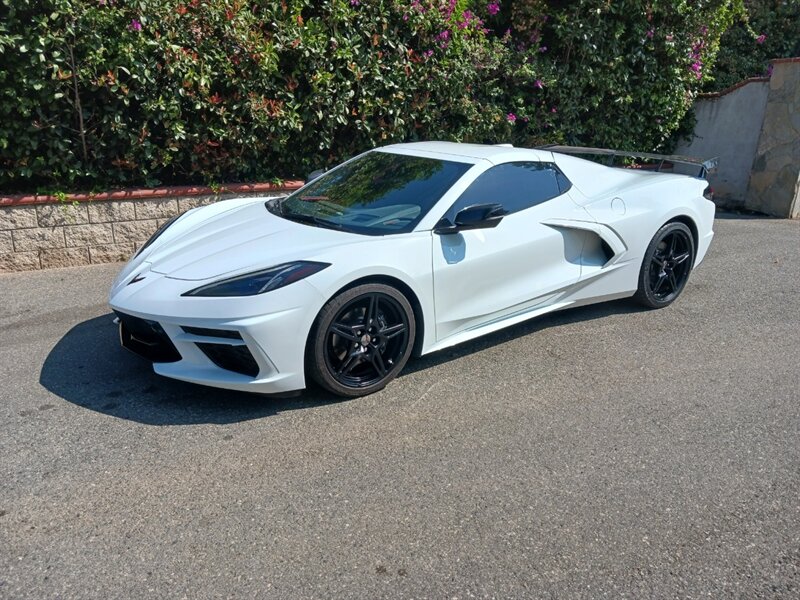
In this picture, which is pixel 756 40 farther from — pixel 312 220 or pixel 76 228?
pixel 76 228

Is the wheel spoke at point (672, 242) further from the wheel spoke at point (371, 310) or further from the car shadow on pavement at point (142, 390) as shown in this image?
the wheel spoke at point (371, 310)

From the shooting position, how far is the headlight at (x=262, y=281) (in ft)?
12.0

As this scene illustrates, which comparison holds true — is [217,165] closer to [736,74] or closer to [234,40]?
[234,40]

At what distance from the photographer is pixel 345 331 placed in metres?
3.84

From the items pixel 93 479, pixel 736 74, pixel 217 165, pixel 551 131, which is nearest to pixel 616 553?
pixel 93 479

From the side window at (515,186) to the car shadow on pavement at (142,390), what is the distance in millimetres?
982

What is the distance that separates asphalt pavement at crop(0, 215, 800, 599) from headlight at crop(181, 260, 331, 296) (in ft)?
2.17

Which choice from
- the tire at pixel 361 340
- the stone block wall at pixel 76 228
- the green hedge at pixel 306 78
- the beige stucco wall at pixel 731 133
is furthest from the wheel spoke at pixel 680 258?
the beige stucco wall at pixel 731 133

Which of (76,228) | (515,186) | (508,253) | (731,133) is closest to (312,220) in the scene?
(508,253)

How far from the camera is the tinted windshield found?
4.30 meters

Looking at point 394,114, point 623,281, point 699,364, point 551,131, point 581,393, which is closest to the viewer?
point 581,393

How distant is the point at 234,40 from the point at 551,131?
15.1 feet

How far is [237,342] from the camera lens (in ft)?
11.8

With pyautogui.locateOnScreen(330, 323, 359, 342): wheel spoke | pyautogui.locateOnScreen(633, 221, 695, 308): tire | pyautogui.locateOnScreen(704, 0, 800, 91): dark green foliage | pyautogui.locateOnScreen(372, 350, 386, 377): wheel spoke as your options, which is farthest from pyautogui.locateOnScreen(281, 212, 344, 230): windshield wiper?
pyautogui.locateOnScreen(704, 0, 800, 91): dark green foliage
